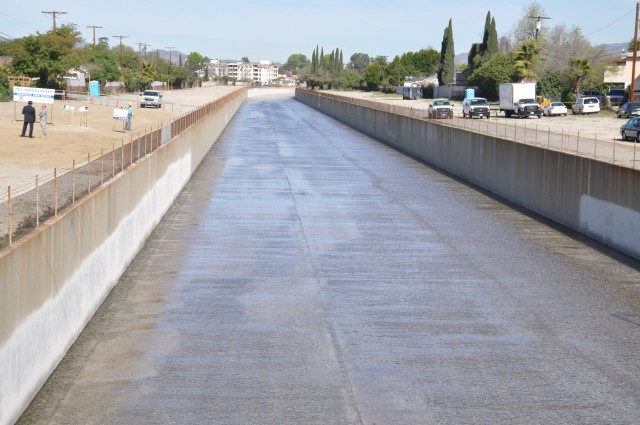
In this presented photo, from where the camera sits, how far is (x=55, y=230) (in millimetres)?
13391

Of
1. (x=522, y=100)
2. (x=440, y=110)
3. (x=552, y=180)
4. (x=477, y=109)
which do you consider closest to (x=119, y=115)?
(x=440, y=110)

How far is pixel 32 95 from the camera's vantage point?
6162 centimetres

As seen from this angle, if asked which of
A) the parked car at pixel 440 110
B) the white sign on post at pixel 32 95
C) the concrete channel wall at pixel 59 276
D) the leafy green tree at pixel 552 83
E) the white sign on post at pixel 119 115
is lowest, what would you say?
the concrete channel wall at pixel 59 276

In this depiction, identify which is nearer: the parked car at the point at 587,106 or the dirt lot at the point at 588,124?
the dirt lot at the point at 588,124

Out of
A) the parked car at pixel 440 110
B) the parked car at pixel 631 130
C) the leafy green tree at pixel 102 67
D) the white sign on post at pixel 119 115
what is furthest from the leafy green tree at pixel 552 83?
the leafy green tree at pixel 102 67

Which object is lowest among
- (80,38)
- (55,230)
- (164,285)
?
(164,285)

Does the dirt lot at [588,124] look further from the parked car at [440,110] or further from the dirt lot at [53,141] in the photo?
the dirt lot at [53,141]

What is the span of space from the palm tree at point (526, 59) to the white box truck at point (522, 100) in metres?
31.8

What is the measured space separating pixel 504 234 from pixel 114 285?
11.4m

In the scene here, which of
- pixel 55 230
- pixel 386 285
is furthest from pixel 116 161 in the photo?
pixel 55 230

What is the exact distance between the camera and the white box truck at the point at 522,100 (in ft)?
284

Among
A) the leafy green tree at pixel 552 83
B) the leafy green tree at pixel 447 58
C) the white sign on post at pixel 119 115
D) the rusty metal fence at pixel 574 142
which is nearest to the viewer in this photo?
the rusty metal fence at pixel 574 142

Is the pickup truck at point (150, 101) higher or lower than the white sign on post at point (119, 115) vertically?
higher

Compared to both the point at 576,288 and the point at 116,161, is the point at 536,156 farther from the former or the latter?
the point at 116,161
